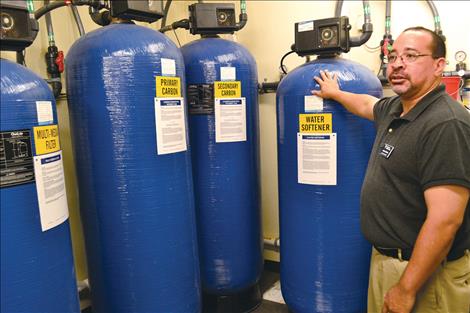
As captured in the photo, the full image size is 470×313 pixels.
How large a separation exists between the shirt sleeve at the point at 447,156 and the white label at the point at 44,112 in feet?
3.69

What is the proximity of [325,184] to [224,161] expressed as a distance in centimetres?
51

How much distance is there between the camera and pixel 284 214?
1.91 m

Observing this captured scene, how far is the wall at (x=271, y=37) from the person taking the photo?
6.40 feet

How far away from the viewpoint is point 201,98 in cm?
191

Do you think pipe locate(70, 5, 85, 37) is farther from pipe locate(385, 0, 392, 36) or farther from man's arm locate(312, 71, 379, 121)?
pipe locate(385, 0, 392, 36)

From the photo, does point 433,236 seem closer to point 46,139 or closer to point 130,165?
point 130,165

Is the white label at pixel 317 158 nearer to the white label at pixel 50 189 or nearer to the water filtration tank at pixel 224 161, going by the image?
the water filtration tank at pixel 224 161

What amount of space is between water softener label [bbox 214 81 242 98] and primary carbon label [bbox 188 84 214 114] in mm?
24

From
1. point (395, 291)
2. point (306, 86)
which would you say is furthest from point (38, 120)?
point (395, 291)

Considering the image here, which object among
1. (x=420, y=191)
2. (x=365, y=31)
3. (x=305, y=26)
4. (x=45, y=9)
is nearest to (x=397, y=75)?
(x=420, y=191)

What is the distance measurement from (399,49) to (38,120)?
3.76 feet

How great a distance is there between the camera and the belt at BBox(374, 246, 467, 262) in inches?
49.4

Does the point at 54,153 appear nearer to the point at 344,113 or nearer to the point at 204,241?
the point at 204,241

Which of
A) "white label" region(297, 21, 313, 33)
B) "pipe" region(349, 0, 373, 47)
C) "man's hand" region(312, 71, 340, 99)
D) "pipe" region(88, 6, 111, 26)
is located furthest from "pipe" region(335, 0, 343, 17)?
"pipe" region(88, 6, 111, 26)
